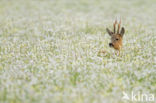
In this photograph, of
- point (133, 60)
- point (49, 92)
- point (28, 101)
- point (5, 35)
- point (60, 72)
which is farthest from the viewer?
point (5, 35)

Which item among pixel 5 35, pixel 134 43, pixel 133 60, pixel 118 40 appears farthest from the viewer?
pixel 5 35

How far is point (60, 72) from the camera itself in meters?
7.02

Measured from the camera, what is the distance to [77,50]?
9.40 metres

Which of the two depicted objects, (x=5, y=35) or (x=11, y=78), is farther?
(x=5, y=35)

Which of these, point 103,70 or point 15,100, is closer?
point 15,100

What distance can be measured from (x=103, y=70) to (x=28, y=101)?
10.0 feet

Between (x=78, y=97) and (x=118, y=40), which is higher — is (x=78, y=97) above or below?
below

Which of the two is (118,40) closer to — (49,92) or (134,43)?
(134,43)

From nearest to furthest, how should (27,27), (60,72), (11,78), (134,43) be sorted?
(11,78), (60,72), (134,43), (27,27)

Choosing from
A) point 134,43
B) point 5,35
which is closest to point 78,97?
point 134,43

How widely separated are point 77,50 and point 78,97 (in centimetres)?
414

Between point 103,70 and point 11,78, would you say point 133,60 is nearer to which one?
point 103,70

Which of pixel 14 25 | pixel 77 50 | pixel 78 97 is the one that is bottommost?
pixel 78 97

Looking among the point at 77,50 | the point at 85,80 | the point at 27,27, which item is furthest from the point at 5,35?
the point at 85,80
